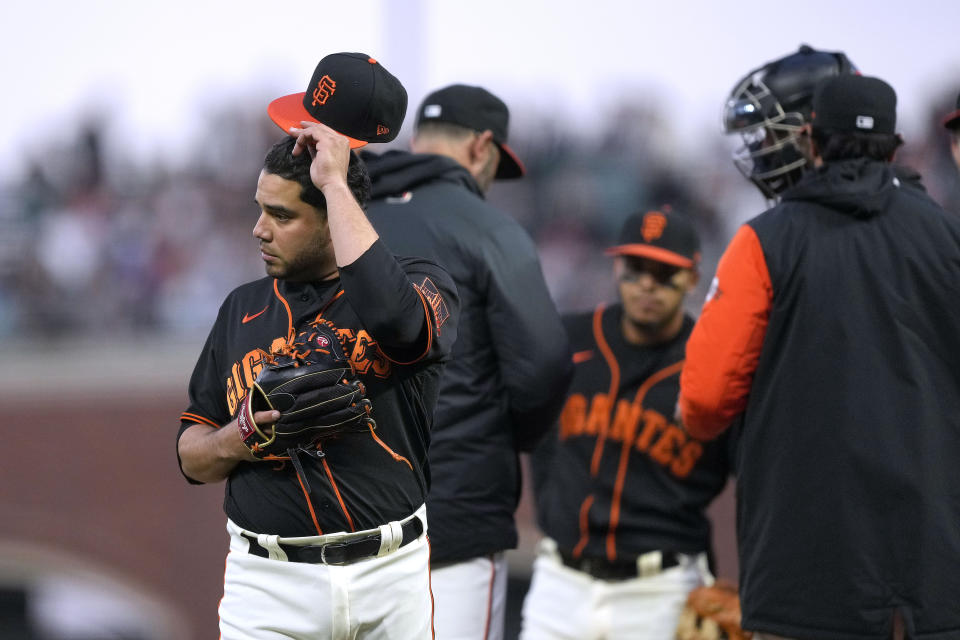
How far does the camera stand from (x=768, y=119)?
3.52 m

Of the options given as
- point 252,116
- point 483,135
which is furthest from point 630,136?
point 483,135

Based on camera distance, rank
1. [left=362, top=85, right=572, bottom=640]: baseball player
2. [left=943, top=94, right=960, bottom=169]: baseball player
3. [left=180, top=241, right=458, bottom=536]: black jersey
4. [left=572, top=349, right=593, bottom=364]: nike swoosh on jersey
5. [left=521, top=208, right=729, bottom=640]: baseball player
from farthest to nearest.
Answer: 1. [left=572, top=349, right=593, bottom=364]: nike swoosh on jersey
2. [left=521, top=208, right=729, bottom=640]: baseball player
3. [left=943, top=94, right=960, bottom=169]: baseball player
4. [left=362, top=85, right=572, bottom=640]: baseball player
5. [left=180, top=241, right=458, bottom=536]: black jersey

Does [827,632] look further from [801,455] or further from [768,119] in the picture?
[768,119]

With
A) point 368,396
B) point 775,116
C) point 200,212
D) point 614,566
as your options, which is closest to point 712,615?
point 614,566

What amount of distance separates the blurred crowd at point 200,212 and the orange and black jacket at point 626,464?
4759 millimetres

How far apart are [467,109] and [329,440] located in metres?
1.66

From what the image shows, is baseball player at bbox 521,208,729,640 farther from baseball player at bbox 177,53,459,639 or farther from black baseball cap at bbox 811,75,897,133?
baseball player at bbox 177,53,459,639

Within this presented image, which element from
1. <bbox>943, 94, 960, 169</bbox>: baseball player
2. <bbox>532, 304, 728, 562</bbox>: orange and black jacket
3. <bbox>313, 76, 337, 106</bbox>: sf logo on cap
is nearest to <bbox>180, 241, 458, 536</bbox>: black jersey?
<bbox>313, 76, 337, 106</bbox>: sf logo on cap

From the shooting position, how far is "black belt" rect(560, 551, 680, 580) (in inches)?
154

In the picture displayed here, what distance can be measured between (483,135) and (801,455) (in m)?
1.56

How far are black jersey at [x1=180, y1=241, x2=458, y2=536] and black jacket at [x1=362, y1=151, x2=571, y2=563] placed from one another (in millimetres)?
785

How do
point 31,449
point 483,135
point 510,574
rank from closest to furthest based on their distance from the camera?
point 483,135 < point 510,574 < point 31,449

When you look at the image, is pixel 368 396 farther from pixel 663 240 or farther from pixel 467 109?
pixel 663 240

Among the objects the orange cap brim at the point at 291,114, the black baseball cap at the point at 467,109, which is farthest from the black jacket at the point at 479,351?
the orange cap brim at the point at 291,114
